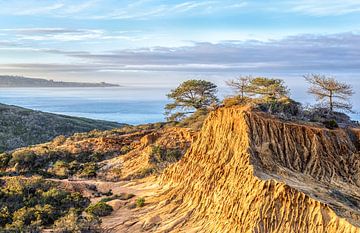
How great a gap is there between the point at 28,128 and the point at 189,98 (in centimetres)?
3253

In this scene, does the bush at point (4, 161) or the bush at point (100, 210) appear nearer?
the bush at point (100, 210)

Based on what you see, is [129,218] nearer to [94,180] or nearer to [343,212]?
[343,212]

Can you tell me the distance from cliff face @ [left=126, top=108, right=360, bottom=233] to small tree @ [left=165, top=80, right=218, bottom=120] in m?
34.0

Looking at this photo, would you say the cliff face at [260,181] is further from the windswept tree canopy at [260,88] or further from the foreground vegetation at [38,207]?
the windswept tree canopy at [260,88]

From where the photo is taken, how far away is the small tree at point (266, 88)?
52656 mm

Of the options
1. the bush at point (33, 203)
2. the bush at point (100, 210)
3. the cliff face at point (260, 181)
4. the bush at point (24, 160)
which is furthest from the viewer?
the bush at point (24, 160)

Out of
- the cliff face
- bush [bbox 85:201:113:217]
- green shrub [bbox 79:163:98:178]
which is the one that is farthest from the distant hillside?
the cliff face

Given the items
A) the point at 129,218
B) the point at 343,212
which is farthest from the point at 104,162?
the point at 343,212

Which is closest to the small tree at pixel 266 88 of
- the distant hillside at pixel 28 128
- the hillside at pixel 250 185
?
the hillside at pixel 250 185

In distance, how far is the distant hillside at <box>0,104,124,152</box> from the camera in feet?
245

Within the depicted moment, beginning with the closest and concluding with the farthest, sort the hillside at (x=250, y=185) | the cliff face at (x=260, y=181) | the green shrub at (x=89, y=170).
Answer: the cliff face at (x=260, y=181) → the hillside at (x=250, y=185) → the green shrub at (x=89, y=170)

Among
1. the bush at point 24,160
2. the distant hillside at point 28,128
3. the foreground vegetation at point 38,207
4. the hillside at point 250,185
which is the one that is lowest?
the distant hillside at point 28,128

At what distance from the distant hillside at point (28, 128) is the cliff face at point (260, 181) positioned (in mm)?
51938

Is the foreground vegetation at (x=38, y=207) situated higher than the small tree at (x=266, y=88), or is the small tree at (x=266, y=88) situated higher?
the small tree at (x=266, y=88)
